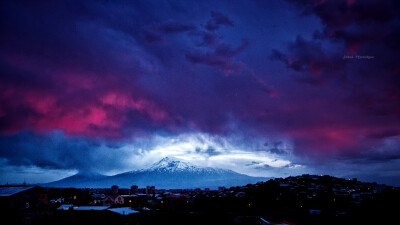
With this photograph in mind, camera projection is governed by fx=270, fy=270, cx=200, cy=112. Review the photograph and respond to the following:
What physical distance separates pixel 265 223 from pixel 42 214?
28437 mm

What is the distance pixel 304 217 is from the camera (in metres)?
35.5

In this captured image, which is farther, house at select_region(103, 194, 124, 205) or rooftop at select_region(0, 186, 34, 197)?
house at select_region(103, 194, 124, 205)

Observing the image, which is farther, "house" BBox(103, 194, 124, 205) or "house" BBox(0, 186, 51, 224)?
"house" BBox(103, 194, 124, 205)

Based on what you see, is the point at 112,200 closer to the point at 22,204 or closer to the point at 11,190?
the point at 11,190

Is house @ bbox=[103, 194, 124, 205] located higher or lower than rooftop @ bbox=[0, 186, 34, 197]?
lower

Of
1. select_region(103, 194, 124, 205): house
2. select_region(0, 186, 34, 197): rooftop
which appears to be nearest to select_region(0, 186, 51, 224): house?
select_region(0, 186, 34, 197): rooftop

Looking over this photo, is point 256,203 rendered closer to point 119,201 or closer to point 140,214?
point 140,214

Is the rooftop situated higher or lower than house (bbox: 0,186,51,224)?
higher

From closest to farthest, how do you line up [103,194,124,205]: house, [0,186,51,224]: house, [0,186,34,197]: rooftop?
[0,186,51,224]: house
[0,186,34,197]: rooftop
[103,194,124,205]: house

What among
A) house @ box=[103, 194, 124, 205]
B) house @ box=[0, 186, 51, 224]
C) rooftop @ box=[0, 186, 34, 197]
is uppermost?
rooftop @ box=[0, 186, 34, 197]

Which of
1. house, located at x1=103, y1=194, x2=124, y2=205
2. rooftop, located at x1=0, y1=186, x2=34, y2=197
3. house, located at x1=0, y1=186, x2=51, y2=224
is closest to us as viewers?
house, located at x1=0, y1=186, x2=51, y2=224

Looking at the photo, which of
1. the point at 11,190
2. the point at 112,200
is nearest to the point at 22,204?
the point at 11,190

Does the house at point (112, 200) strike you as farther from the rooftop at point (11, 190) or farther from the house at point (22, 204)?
the rooftop at point (11, 190)

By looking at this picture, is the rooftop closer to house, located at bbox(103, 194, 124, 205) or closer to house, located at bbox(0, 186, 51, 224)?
house, located at bbox(0, 186, 51, 224)
